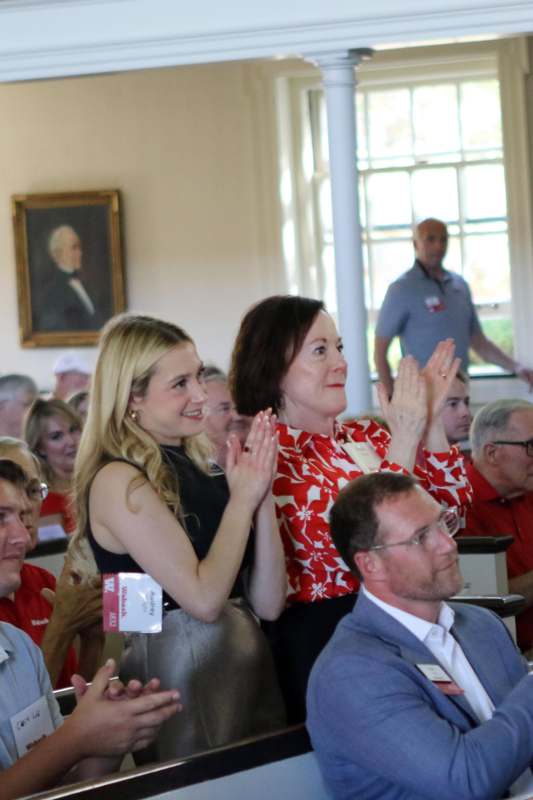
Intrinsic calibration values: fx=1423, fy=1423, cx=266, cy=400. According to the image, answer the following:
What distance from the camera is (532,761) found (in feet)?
8.29

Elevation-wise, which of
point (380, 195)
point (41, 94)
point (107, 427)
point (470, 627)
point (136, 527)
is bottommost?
point (470, 627)

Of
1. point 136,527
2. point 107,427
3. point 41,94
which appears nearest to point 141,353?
point 107,427

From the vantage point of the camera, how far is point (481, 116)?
8.09 metres

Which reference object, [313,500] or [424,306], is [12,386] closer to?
[424,306]

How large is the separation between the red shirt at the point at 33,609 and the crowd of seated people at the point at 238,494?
1.33 ft

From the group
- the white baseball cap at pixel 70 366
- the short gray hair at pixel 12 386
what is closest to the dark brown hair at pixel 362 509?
the short gray hair at pixel 12 386

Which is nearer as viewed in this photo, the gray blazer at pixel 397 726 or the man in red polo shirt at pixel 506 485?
the gray blazer at pixel 397 726

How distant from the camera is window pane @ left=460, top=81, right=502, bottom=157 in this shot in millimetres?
8062

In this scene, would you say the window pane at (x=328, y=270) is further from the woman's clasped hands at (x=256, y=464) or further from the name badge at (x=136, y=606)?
the name badge at (x=136, y=606)

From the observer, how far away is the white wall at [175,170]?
8.38 meters

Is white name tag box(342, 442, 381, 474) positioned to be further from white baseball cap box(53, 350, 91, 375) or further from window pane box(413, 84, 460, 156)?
window pane box(413, 84, 460, 156)

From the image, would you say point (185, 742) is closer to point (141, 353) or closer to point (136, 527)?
point (136, 527)

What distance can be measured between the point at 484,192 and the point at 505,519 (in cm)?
429

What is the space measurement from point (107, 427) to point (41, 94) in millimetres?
6481
